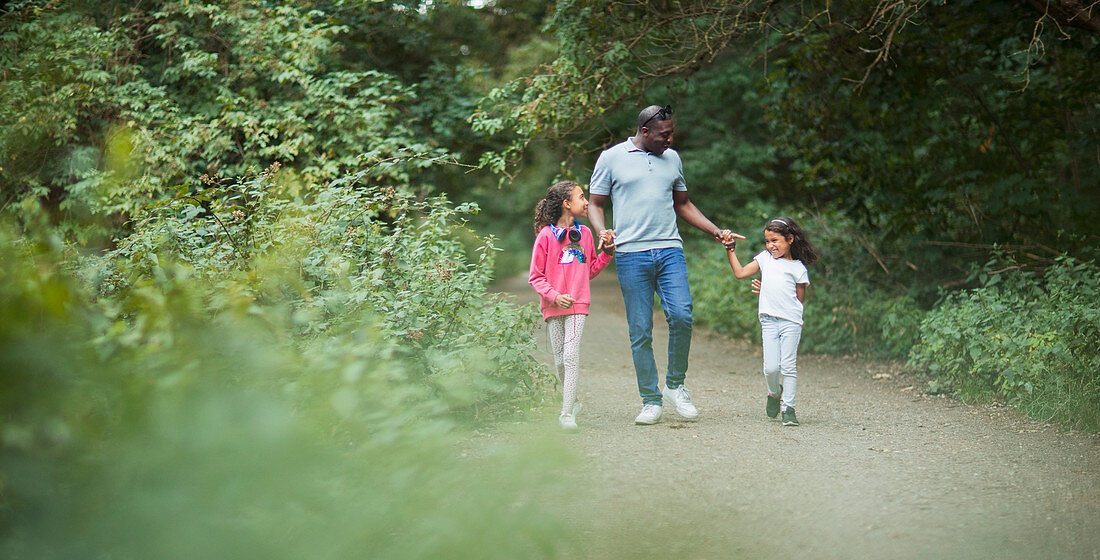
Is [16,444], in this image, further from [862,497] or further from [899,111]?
[899,111]

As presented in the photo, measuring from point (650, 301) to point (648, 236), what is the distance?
44cm

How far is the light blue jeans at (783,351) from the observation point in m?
5.90

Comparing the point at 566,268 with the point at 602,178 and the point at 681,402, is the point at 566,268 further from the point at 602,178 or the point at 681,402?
the point at 681,402

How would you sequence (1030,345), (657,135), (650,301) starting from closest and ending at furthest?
(657,135) → (650,301) → (1030,345)

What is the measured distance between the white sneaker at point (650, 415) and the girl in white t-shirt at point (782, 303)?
76 cm

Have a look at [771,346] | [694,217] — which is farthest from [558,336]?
[771,346]

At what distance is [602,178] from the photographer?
598 centimetres

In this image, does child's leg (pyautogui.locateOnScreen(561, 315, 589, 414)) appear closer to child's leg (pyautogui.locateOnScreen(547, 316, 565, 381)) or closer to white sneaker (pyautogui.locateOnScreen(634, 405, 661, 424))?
child's leg (pyautogui.locateOnScreen(547, 316, 565, 381))

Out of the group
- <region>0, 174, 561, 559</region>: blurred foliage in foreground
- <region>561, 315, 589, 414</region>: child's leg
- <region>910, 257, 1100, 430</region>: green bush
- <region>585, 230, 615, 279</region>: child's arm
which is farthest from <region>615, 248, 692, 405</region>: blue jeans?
<region>0, 174, 561, 559</region>: blurred foliage in foreground

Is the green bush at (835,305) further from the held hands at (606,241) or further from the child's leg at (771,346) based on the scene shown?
the held hands at (606,241)

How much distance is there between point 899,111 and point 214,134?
7702mm

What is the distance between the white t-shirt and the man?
0.37 metres

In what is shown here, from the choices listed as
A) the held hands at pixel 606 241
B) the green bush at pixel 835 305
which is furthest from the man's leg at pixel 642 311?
the green bush at pixel 835 305

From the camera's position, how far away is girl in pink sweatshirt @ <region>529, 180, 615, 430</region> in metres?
5.76
